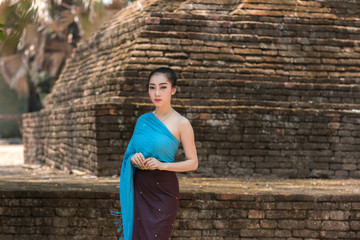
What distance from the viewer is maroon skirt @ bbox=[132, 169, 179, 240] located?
3.03 metres

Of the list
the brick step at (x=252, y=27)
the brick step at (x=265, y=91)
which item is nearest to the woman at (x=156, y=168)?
the brick step at (x=265, y=91)

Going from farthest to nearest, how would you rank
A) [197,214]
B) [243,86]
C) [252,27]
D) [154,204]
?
1. [252,27]
2. [243,86]
3. [197,214]
4. [154,204]

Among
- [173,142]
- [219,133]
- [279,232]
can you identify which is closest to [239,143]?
[219,133]

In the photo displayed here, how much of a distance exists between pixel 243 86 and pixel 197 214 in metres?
3.03

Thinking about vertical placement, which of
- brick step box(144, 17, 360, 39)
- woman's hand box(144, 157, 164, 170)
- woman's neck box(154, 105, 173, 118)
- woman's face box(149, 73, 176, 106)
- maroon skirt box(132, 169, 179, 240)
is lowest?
maroon skirt box(132, 169, 179, 240)

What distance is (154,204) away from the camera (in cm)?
307

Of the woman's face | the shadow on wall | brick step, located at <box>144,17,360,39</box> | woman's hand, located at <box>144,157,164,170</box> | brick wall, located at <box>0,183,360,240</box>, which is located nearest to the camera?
woman's hand, located at <box>144,157,164,170</box>

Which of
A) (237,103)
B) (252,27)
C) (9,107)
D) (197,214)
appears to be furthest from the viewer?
(9,107)

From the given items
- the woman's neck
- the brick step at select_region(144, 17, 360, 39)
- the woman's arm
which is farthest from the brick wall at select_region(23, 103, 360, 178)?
the woman's arm

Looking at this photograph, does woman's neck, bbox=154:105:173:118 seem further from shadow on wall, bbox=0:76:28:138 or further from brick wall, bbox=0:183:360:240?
shadow on wall, bbox=0:76:28:138

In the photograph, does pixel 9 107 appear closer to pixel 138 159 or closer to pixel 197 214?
pixel 197 214

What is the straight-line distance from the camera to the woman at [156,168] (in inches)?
119

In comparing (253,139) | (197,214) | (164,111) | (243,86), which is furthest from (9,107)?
(164,111)

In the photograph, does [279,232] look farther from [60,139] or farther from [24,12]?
[60,139]
